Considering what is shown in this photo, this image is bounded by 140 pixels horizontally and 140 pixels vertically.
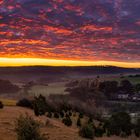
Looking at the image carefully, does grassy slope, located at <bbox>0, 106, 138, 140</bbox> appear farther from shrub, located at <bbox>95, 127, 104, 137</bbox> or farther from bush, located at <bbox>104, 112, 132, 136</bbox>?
bush, located at <bbox>104, 112, 132, 136</bbox>

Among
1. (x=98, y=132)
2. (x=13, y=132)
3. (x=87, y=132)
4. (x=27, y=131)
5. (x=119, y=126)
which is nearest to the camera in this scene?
(x=27, y=131)

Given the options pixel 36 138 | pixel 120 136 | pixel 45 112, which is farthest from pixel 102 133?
pixel 36 138

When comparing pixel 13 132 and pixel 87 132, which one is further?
pixel 87 132

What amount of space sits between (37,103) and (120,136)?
9.43 metres

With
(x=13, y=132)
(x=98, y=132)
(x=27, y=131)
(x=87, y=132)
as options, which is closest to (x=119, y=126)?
(x=98, y=132)

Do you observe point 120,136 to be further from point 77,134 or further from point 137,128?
point 77,134

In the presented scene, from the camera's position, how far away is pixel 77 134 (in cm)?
3203

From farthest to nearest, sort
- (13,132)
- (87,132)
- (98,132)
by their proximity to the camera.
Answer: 1. (98,132)
2. (87,132)
3. (13,132)

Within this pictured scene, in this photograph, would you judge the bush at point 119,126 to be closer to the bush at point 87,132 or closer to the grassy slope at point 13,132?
the grassy slope at point 13,132

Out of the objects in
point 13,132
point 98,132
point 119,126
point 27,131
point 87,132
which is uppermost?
point 27,131

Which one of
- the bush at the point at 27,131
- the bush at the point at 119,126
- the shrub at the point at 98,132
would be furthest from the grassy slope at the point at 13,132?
the bush at the point at 119,126

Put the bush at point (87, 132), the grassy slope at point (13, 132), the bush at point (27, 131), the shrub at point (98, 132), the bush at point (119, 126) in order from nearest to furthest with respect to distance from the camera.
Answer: the bush at point (27, 131), the grassy slope at point (13, 132), the bush at point (87, 132), the shrub at point (98, 132), the bush at point (119, 126)

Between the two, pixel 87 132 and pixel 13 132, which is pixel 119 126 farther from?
pixel 13 132

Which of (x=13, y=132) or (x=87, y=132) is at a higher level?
(x=13, y=132)
